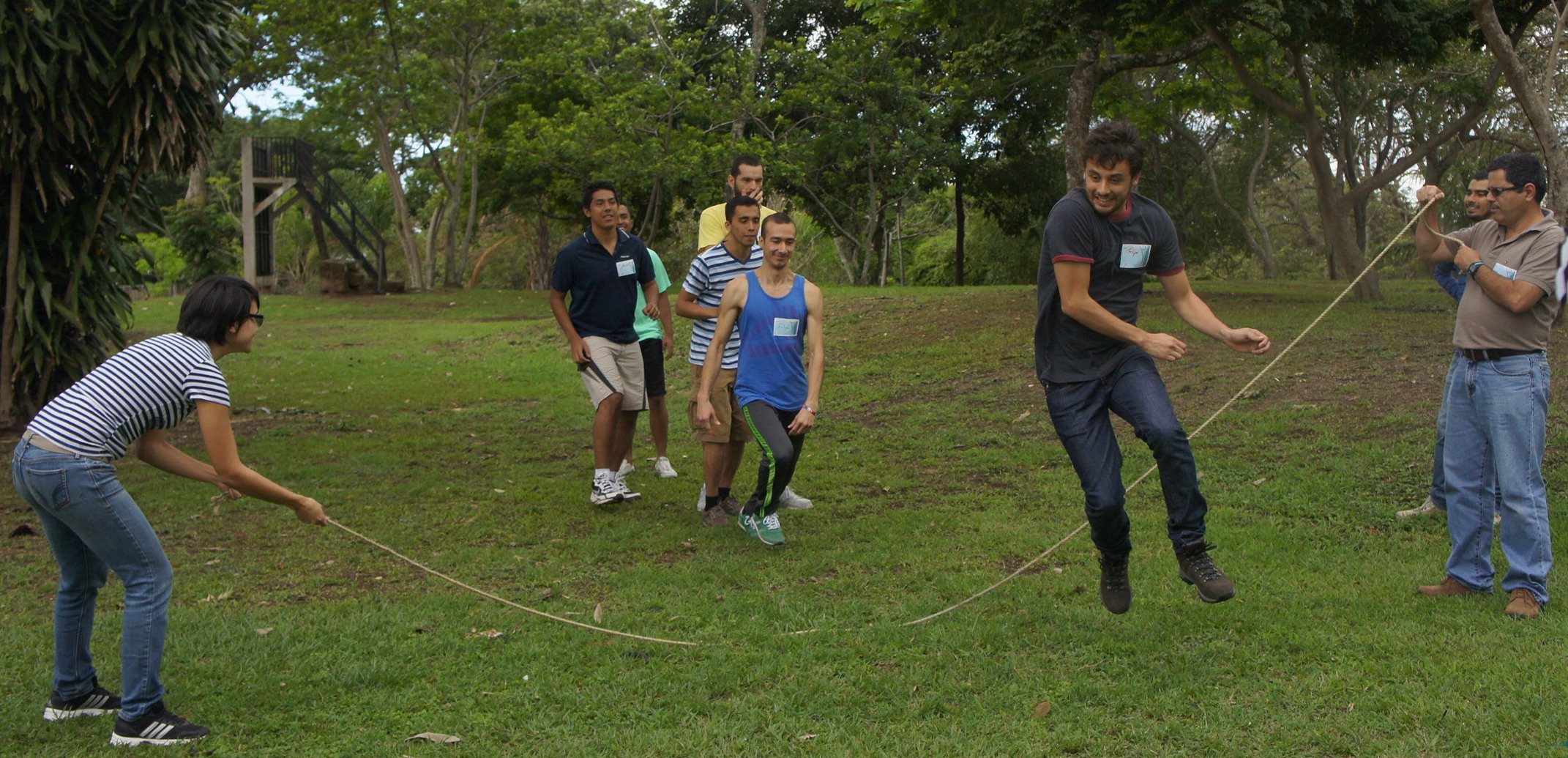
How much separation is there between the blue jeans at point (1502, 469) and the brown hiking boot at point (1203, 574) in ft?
4.13

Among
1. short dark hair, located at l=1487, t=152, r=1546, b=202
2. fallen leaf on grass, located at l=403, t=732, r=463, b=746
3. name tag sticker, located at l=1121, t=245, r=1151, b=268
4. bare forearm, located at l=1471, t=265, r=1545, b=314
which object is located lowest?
fallen leaf on grass, located at l=403, t=732, r=463, b=746

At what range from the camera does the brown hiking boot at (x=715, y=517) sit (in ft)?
23.8

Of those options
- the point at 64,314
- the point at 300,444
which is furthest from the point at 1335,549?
the point at 64,314

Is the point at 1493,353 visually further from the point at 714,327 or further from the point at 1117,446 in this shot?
the point at 714,327

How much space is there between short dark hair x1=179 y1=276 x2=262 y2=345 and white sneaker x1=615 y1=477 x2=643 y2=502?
11.9ft

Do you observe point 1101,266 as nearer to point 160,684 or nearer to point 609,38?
point 160,684

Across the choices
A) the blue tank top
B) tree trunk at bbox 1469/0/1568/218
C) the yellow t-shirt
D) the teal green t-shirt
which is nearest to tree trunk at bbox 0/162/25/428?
the teal green t-shirt

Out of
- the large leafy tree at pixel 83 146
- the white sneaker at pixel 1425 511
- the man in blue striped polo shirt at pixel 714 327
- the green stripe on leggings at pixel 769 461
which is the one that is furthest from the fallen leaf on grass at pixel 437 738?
the large leafy tree at pixel 83 146

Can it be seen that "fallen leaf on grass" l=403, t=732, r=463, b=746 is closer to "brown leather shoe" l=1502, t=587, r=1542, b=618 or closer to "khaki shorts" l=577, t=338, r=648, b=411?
"khaki shorts" l=577, t=338, r=648, b=411

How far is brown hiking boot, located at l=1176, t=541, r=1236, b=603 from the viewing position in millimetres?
4770

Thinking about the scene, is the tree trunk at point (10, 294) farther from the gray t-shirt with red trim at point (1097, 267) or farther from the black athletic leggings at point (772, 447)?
the gray t-shirt with red trim at point (1097, 267)

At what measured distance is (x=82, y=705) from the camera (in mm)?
4254

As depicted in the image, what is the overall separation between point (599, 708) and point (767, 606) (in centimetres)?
130

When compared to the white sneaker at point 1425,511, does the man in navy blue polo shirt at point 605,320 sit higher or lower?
higher
